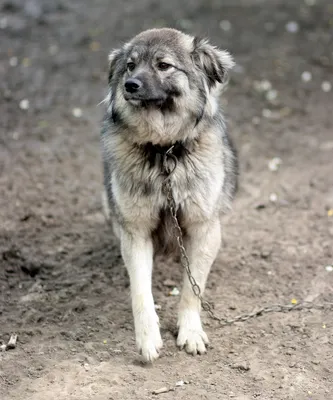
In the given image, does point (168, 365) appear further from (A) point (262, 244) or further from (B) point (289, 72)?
(B) point (289, 72)

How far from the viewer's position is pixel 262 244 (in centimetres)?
550

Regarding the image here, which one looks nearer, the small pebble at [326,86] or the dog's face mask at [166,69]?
the dog's face mask at [166,69]

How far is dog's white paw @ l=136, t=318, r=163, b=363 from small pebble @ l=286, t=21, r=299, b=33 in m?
5.76

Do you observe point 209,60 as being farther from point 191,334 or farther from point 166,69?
point 191,334

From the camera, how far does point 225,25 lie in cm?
891

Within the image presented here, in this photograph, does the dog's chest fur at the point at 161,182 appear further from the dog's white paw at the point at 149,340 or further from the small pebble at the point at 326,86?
the small pebble at the point at 326,86

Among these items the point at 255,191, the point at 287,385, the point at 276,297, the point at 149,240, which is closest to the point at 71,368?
the point at 149,240

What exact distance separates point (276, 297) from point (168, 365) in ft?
3.63

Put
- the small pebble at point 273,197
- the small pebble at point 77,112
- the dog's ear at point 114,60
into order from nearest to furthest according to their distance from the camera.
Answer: the dog's ear at point 114,60 < the small pebble at point 273,197 < the small pebble at point 77,112

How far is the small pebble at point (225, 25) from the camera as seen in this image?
348 inches

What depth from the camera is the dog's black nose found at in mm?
3965

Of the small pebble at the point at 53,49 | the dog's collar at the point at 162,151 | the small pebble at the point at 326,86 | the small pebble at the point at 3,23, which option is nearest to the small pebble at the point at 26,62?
the small pebble at the point at 53,49

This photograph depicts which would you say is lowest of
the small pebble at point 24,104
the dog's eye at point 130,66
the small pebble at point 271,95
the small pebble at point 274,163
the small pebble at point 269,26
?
the small pebble at point 274,163

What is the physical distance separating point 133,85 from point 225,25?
5.30m
